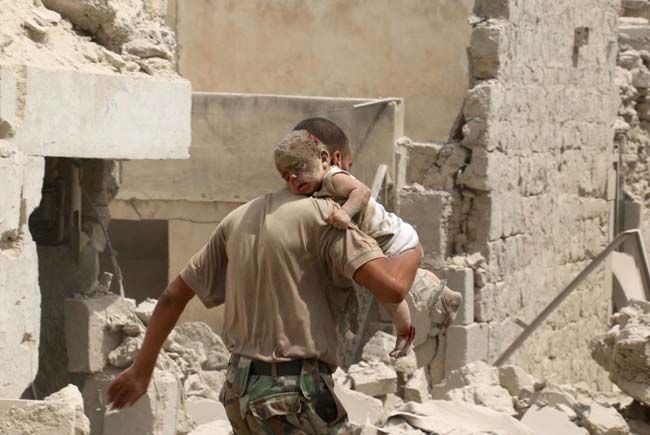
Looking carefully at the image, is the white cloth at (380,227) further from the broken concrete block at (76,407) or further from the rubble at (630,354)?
the rubble at (630,354)

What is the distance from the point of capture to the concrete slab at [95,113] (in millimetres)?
6457

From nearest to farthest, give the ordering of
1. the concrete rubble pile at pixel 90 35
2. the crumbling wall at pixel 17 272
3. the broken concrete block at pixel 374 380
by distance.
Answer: the crumbling wall at pixel 17 272, the concrete rubble pile at pixel 90 35, the broken concrete block at pixel 374 380

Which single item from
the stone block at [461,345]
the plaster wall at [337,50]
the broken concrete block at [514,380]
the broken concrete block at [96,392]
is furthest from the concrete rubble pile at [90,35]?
the plaster wall at [337,50]

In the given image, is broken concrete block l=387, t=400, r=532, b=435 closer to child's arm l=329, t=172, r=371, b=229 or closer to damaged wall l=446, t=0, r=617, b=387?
child's arm l=329, t=172, r=371, b=229

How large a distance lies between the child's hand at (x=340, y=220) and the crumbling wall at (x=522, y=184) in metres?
6.36

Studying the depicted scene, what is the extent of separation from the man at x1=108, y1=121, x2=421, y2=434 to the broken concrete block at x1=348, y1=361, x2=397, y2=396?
13.2 feet

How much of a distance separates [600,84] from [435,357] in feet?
12.6

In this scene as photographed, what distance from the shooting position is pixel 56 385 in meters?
7.43

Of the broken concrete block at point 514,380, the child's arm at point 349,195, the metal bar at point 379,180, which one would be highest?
the child's arm at point 349,195

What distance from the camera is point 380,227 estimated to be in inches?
193

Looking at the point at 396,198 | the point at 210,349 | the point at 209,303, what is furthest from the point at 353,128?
the point at 209,303

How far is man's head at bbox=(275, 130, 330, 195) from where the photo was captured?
194 inches

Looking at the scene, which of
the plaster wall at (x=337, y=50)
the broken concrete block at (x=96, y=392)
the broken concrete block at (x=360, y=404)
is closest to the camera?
the broken concrete block at (x=96, y=392)

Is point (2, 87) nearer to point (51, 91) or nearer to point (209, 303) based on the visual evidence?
point (51, 91)
